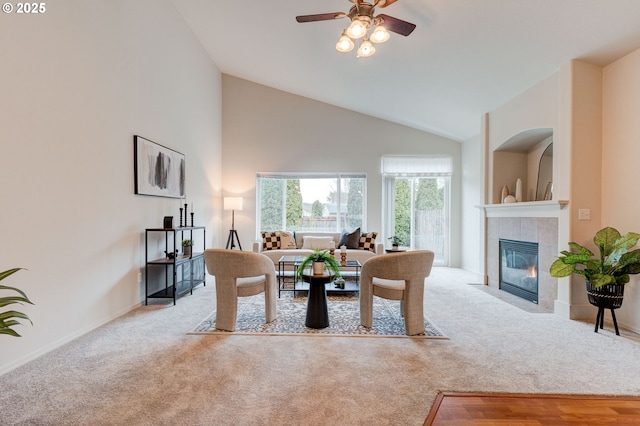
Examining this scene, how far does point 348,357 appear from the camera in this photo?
8.00 ft

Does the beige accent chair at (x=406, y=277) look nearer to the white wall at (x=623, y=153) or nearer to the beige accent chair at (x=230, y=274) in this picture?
the beige accent chair at (x=230, y=274)

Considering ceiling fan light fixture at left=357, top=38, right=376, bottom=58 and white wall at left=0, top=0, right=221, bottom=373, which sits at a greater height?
ceiling fan light fixture at left=357, top=38, right=376, bottom=58

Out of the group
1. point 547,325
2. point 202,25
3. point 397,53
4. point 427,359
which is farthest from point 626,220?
point 202,25

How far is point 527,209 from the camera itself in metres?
4.11

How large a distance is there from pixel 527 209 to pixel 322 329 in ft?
10.5

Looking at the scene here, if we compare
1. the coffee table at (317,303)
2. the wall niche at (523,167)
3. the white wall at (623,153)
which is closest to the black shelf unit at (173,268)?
the coffee table at (317,303)

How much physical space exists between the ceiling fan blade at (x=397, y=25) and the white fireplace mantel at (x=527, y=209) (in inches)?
98.0

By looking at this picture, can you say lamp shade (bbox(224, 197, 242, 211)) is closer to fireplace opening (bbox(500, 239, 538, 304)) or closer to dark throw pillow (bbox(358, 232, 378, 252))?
dark throw pillow (bbox(358, 232, 378, 252))

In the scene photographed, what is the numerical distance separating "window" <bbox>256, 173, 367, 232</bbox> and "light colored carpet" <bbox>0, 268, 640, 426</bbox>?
3696 mm

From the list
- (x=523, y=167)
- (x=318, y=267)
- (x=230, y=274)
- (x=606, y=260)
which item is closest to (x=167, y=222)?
(x=230, y=274)

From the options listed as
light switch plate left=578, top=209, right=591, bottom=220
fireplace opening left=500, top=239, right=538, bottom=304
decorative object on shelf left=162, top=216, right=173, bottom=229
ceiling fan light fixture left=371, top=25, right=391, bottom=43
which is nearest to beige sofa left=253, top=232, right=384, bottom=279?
decorative object on shelf left=162, top=216, right=173, bottom=229

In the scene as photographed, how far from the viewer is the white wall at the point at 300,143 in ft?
21.7

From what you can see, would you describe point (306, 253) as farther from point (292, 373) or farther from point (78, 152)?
point (78, 152)

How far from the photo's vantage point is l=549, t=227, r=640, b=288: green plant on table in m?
2.83
